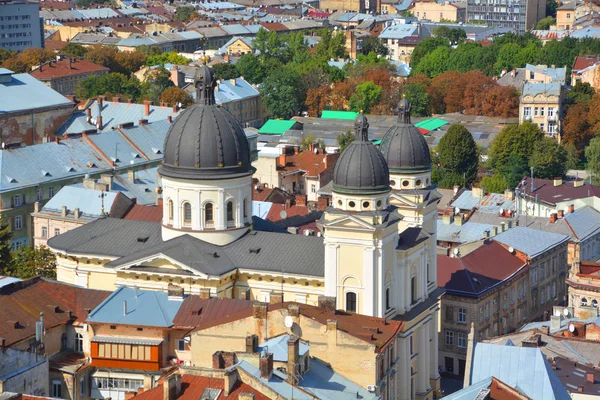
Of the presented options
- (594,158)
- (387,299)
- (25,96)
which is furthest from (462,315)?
(25,96)

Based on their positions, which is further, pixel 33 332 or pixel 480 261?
pixel 480 261

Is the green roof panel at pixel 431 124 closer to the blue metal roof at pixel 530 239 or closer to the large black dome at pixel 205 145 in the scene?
the blue metal roof at pixel 530 239

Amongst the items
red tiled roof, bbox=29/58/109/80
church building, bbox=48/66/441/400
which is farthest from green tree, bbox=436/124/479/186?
red tiled roof, bbox=29/58/109/80

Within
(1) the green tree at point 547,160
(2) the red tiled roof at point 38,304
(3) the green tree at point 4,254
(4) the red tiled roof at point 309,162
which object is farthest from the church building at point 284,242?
(1) the green tree at point 547,160

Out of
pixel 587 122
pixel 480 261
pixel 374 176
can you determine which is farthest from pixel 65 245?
pixel 587 122

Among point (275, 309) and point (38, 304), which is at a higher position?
point (275, 309)

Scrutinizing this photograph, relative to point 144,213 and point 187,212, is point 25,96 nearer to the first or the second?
point 144,213

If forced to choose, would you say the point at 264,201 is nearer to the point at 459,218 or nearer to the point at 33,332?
the point at 459,218
